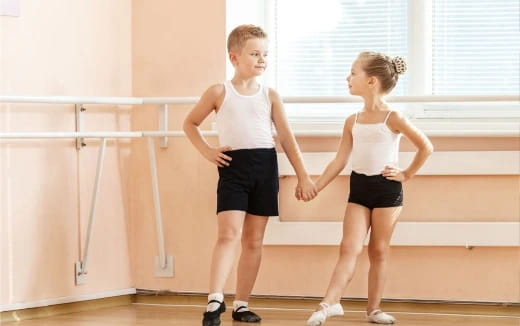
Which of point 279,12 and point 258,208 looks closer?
point 258,208

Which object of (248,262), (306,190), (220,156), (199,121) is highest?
(199,121)

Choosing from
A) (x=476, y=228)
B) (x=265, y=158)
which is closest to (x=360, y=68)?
(x=265, y=158)

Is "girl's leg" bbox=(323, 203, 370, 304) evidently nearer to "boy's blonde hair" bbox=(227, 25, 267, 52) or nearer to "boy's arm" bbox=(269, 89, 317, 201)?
"boy's arm" bbox=(269, 89, 317, 201)

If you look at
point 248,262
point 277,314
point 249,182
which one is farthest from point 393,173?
point 277,314

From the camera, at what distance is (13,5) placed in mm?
3088

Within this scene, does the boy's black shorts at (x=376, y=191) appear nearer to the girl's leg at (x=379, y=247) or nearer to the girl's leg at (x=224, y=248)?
the girl's leg at (x=379, y=247)

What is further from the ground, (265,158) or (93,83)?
(93,83)

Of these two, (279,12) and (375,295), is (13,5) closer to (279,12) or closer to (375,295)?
(279,12)

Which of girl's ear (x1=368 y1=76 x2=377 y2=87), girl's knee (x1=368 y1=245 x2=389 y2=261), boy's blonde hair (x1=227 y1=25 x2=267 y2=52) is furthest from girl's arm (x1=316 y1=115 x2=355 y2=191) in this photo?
Answer: boy's blonde hair (x1=227 y1=25 x2=267 y2=52)

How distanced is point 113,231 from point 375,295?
97 centimetres

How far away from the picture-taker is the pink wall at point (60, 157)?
3.09 metres

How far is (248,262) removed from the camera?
3094 mm

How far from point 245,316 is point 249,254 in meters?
0.19

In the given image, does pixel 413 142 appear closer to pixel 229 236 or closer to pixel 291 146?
pixel 291 146
